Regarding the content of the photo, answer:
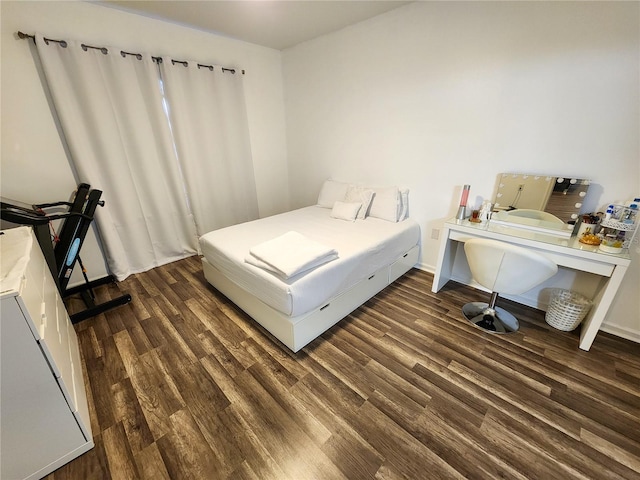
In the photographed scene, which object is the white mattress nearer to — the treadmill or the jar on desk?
the treadmill

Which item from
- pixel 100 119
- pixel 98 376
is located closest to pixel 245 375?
pixel 98 376

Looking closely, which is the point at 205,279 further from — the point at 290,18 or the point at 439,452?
the point at 290,18

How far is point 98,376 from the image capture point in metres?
1.69

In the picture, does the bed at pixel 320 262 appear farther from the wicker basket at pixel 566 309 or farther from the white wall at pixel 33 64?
the white wall at pixel 33 64

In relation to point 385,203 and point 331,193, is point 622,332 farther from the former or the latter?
point 331,193

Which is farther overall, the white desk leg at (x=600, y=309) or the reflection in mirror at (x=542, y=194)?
the reflection in mirror at (x=542, y=194)

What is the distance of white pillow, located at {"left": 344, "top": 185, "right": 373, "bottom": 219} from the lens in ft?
9.81

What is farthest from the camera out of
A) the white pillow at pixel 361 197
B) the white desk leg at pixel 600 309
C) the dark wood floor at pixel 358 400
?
the white pillow at pixel 361 197

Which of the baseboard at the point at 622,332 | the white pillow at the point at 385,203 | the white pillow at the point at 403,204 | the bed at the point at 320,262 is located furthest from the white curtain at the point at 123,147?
the baseboard at the point at 622,332

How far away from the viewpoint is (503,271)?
1.88 meters

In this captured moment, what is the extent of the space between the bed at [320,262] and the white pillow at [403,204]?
1 cm

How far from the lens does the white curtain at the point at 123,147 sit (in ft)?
7.54

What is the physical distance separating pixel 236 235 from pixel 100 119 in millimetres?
1683

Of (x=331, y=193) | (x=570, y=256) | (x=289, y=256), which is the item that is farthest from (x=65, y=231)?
(x=570, y=256)
